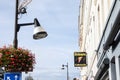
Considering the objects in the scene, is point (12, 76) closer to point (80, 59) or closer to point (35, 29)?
point (35, 29)

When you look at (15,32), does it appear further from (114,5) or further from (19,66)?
(114,5)

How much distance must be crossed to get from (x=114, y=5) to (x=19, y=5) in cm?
318

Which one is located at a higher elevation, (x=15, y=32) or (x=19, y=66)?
(x=15, y=32)

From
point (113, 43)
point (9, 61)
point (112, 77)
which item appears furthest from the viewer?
point (112, 77)

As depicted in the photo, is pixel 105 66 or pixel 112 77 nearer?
pixel 112 77

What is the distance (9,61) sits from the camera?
15773mm

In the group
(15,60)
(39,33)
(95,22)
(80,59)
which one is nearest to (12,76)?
(15,60)

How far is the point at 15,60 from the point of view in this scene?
1591cm

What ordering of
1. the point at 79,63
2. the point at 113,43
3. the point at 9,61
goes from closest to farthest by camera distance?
the point at 9,61 < the point at 113,43 < the point at 79,63

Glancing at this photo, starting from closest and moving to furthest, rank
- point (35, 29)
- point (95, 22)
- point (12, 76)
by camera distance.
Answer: point (35, 29), point (12, 76), point (95, 22)

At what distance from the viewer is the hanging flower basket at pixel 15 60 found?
51.8 feet

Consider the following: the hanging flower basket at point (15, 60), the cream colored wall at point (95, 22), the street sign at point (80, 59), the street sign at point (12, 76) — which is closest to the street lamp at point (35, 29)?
the hanging flower basket at point (15, 60)

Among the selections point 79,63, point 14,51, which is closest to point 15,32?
point 14,51

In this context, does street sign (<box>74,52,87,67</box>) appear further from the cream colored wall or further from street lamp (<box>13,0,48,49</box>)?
street lamp (<box>13,0,48,49</box>)
